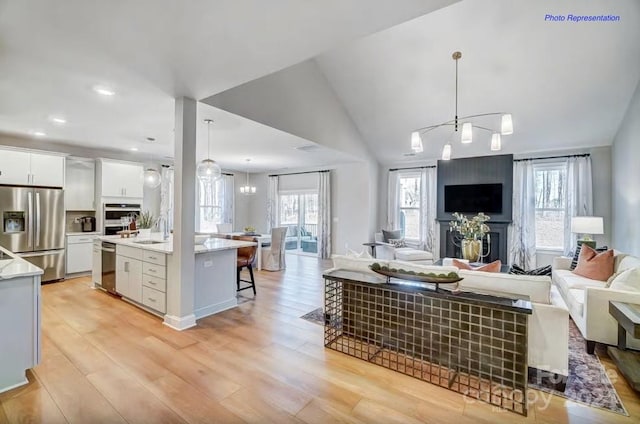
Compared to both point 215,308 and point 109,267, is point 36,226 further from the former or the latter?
point 215,308

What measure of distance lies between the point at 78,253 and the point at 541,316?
721cm

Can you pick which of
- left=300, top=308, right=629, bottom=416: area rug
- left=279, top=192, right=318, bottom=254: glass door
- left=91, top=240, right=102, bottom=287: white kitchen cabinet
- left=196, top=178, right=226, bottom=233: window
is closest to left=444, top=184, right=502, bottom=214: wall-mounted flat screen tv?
left=279, top=192, right=318, bottom=254: glass door

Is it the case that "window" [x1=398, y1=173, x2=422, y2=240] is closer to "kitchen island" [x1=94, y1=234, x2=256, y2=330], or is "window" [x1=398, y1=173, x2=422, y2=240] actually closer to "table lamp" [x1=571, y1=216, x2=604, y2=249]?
"table lamp" [x1=571, y1=216, x2=604, y2=249]

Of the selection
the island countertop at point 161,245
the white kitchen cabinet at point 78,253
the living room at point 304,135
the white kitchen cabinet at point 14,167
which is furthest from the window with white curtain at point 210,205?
the island countertop at point 161,245

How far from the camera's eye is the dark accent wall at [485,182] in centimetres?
638

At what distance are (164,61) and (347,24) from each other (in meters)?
1.68

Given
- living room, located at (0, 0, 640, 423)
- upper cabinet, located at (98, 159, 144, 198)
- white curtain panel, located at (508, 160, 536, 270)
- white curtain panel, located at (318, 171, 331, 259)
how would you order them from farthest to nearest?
white curtain panel, located at (318, 171, 331, 259)
white curtain panel, located at (508, 160, 536, 270)
upper cabinet, located at (98, 159, 144, 198)
living room, located at (0, 0, 640, 423)

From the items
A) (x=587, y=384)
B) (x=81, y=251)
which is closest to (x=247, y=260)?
(x=81, y=251)

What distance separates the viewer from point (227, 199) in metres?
8.88

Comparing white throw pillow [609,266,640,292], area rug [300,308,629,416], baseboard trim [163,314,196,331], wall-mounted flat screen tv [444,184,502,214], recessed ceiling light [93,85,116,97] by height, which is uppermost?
recessed ceiling light [93,85,116,97]

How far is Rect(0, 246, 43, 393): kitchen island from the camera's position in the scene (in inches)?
87.1

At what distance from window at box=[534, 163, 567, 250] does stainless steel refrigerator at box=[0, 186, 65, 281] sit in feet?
30.8

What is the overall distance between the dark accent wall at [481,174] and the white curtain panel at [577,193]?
970 mm

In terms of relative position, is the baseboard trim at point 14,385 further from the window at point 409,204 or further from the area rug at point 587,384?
the window at point 409,204
